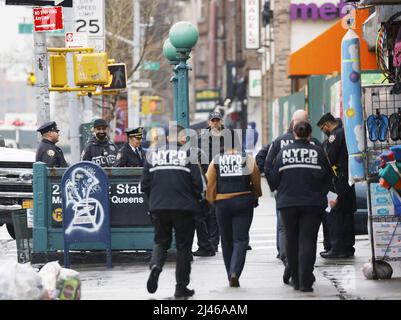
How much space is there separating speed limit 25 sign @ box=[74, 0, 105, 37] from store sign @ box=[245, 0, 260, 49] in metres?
32.1

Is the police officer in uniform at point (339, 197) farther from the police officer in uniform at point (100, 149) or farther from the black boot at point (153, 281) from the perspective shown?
the black boot at point (153, 281)

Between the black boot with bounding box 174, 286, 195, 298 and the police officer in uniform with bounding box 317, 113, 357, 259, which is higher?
the police officer in uniform with bounding box 317, 113, 357, 259

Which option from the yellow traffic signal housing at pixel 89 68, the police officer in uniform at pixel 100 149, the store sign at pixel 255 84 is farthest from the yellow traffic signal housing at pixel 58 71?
the store sign at pixel 255 84

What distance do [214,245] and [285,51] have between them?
27457mm

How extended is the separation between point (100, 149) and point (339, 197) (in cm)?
356

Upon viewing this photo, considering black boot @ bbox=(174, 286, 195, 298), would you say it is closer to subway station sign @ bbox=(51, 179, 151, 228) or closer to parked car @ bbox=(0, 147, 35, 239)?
subway station sign @ bbox=(51, 179, 151, 228)

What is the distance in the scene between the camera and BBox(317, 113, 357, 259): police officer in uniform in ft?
51.3

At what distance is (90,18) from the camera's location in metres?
21.6

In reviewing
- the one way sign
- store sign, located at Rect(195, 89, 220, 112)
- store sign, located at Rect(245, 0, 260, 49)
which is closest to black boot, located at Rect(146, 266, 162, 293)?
the one way sign

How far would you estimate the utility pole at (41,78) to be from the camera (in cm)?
1867

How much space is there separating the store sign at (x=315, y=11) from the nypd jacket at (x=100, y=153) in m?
23.8

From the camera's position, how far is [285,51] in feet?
144

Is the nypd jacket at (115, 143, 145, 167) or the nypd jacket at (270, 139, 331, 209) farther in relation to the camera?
the nypd jacket at (115, 143, 145, 167)

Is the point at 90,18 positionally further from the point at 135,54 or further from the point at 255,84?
the point at 255,84
